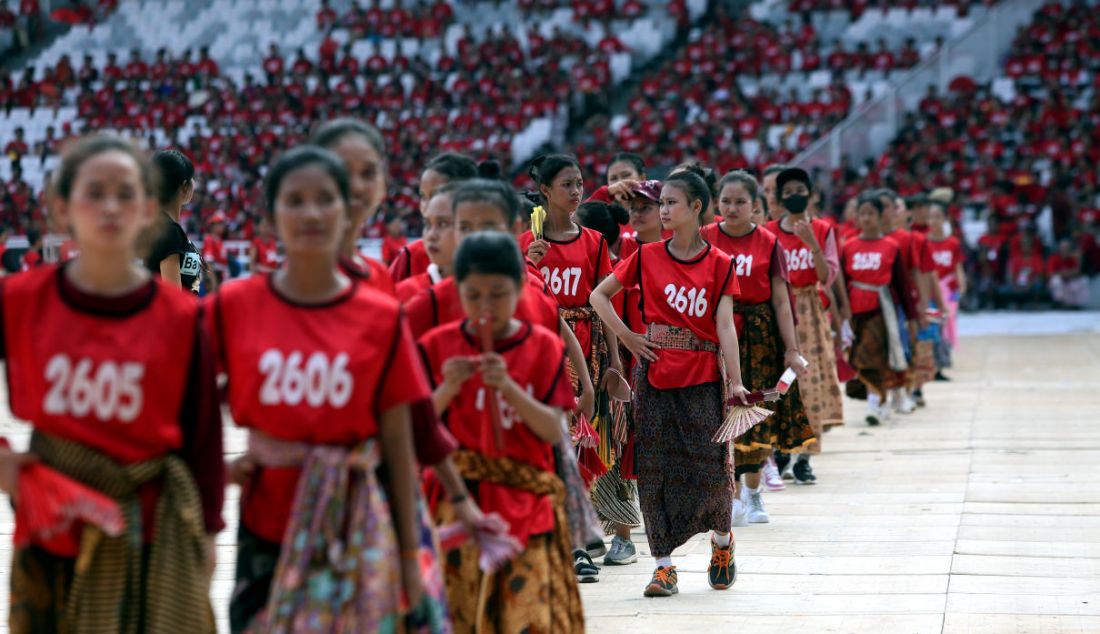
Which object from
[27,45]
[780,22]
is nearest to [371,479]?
[780,22]

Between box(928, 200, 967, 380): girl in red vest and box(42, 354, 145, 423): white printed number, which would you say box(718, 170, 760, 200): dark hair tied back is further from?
box(928, 200, 967, 380): girl in red vest

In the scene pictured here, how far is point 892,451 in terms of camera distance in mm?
11648

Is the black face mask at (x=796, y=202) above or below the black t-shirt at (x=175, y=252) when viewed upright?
above

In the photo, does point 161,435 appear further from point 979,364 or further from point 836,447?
point 979,364

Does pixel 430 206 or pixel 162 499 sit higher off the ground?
pixel 430 206

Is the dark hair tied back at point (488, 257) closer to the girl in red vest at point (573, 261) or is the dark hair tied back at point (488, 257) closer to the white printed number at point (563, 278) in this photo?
the girl in red vest at point (573, 261)

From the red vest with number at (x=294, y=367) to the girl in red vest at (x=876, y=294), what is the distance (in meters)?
9.74

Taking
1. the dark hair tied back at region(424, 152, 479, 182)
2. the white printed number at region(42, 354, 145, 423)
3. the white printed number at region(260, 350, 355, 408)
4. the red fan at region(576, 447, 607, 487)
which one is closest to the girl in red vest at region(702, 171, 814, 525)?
the red fan at region(576, 447, 607, 487)

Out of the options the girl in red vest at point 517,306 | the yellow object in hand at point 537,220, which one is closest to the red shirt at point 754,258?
the yellow object in hand at point 537,220

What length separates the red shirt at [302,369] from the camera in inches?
140

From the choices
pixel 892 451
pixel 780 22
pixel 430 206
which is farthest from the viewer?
pixel 780 22

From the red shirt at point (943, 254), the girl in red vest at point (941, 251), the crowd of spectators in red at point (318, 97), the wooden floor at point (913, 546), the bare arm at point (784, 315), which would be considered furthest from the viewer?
the crowd of spectators in red at point (318, 97)

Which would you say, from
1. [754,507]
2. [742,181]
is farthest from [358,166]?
[754,507]

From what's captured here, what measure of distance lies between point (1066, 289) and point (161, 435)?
24181mm
